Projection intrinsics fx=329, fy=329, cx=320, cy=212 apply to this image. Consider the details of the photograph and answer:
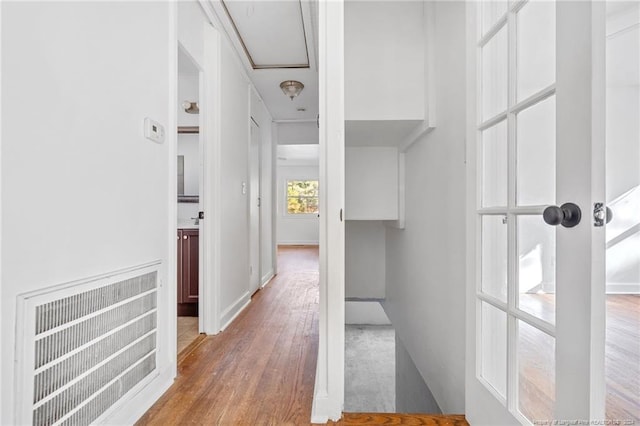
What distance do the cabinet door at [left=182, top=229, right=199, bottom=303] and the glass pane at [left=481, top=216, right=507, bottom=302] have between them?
245 centimetres

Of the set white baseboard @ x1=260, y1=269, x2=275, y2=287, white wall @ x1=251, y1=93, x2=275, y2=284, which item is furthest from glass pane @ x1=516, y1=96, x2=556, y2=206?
white baseboard @ x1=260, y1=269, x2=275, y2=287

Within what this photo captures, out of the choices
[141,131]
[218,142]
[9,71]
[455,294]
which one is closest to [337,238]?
[455,294]

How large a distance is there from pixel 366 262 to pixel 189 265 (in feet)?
6.25

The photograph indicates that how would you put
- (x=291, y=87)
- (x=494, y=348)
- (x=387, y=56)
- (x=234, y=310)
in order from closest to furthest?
(x=494, y=348) → (x=387, y=56) → (x=234, y=310) → (x=291, y=87)

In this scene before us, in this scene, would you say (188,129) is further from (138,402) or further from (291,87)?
(138,402)

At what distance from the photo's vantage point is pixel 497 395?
3.81ft

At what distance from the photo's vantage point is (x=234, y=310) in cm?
292

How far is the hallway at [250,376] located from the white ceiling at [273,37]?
2405 mm

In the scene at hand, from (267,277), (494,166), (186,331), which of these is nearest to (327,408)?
(494,166)

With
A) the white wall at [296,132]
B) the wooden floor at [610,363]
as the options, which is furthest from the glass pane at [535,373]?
the white wall at [296,132]

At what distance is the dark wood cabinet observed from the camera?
2986 mm

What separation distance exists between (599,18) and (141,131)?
1673 millimetres

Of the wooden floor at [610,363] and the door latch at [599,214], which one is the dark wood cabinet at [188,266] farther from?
the door latch at [599,214]

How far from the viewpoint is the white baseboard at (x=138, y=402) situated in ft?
4.23
